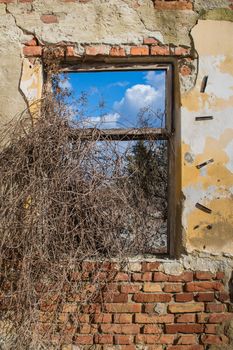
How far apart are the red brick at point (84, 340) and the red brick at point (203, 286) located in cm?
82

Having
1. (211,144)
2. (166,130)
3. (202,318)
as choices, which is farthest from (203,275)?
(166,130)

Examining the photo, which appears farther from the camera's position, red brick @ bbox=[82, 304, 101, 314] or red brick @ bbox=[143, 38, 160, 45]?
red brick @ bbox=[143, 38, 160, 45]

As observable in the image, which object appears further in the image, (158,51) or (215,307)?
(158,51)

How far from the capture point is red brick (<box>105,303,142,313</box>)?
3762mm

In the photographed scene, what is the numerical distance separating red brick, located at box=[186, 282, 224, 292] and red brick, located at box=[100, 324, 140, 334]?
49 centimetres

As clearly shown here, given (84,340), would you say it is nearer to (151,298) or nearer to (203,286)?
(151,298)

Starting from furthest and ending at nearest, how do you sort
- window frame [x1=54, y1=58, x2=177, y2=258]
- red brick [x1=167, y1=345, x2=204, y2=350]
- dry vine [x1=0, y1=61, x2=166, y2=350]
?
window frame [x1=54, y1=58, x2=177, y2=258]
red brick [x1=167, y1=345, x2=204, y2=350]
dry vine [x1=0, y1=61, x2=166, y2=350]

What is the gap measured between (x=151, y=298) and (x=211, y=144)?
4.10 feet

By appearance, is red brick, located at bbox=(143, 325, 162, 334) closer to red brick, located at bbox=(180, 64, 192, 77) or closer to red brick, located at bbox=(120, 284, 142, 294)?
red brick, located at bbox=(120, 284, 142, 294)

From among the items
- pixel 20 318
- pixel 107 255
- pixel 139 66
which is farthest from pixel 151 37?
pixel 20 318

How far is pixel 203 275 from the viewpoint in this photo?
377cm

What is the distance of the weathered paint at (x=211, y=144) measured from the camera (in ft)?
12.5

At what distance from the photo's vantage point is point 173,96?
4.00m

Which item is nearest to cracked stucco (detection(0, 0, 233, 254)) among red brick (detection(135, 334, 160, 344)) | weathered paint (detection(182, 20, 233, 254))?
weathered paint (detection(182, 20, 233, 254))
